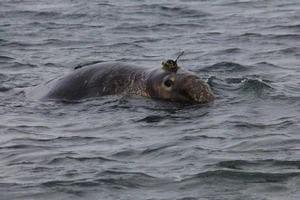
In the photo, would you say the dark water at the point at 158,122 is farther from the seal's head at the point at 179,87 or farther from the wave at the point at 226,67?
the seal's head at the point at 179,87

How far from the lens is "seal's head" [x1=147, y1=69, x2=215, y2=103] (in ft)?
36.7

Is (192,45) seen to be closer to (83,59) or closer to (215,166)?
(83,59)

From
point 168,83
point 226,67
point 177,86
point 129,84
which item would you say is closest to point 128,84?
point 129,84

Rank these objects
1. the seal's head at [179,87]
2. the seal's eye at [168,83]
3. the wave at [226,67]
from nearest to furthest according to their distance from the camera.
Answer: the seal's head at [179,87], the seal's eye at [168,83], the wave at [226,67]

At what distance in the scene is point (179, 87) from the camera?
11250mm

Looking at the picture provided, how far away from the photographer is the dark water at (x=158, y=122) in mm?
7809

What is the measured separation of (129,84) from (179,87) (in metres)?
0.81

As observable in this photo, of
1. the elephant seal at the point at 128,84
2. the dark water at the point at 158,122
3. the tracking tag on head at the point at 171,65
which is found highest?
the tracking tag on head at the point at 171,65

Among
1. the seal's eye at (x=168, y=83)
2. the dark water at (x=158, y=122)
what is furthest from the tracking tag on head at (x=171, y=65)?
the dark water at (x=158, y=122)

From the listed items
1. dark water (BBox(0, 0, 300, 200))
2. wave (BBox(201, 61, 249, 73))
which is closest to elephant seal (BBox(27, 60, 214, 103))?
dark water (BBox(0, 0, 300, 200))

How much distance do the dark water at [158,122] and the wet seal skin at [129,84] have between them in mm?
170

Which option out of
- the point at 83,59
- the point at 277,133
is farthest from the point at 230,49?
the point at 277,133

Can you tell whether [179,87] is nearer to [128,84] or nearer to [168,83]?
[168,83]

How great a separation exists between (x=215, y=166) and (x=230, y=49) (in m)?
Result: 8.94
